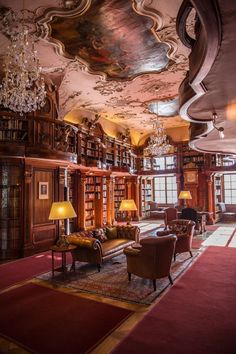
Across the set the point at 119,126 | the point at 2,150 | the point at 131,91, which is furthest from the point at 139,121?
the point at 2,150

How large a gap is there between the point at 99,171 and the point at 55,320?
730 centimetres

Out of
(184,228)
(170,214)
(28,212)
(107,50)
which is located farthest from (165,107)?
(28,212)

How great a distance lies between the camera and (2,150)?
18.6 feet

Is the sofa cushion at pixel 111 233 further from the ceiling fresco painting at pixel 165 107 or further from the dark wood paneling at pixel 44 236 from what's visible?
the ceiling fresco painting at pixel 165 107

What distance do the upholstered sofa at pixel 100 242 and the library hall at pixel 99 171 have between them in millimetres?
32

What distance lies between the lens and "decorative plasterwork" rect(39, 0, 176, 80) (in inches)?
165

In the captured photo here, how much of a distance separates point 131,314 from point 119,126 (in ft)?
33.9

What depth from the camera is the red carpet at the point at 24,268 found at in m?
4.63

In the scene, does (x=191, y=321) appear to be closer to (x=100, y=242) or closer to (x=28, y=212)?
(x=100, y=242)

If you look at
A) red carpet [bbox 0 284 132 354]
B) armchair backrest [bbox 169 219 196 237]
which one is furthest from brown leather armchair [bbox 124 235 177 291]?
armchair backrest [bbox 169 219 196 237]

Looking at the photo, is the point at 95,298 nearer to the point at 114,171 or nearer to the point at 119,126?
the point at 114,171

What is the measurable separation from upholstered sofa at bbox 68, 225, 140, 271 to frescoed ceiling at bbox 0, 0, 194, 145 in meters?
4.11

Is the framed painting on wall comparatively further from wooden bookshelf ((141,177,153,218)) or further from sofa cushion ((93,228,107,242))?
sofa cushion ((93,228,107,242))

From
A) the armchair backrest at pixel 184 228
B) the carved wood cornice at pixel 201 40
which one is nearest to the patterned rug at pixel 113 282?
the armchair backrest at pixel 184 228
